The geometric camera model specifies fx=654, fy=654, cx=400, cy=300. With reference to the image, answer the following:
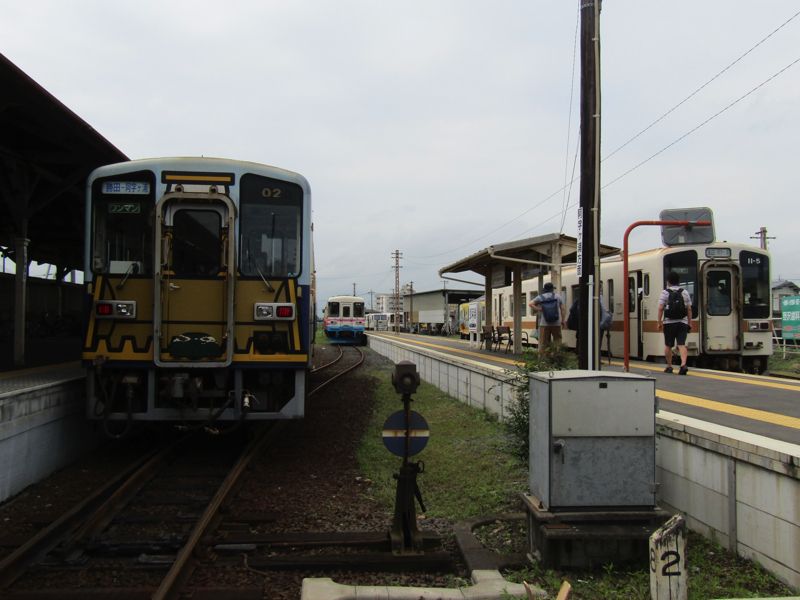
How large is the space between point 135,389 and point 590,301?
4969 millimetres

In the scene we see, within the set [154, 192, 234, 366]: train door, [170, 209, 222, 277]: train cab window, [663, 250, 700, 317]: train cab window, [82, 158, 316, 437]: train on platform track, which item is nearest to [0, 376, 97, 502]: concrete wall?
[82, 158, 316, 437]: train on platform track

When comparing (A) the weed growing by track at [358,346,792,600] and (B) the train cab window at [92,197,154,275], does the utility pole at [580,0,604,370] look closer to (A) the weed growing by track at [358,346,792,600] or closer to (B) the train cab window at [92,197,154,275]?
(A) the weed growing by track at [358,346,792,600]

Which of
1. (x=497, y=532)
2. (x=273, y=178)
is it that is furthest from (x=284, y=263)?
(x=497, y=532)

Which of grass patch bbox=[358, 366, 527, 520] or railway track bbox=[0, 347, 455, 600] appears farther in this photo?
grass patch bbox=[358, 366, 527, 520]

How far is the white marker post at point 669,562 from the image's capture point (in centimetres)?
338

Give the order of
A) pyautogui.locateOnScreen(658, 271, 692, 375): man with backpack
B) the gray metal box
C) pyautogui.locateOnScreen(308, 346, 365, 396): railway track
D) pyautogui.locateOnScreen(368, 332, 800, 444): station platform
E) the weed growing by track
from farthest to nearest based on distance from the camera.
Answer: pyautogui.locateOnScreen(308, 346, 365, 396): railway track, pyautogui.locateOnScreen(658, 271, 692, 375): man with backpack, pyautogui.locateOnScreen(368, 332, 800, 444): station platform, the gray metal box, the weed growing by track

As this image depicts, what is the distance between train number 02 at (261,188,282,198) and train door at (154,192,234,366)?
42 cm

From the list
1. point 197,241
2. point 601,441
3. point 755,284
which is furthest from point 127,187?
point 755,284

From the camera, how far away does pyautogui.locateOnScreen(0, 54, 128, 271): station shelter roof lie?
830 cm

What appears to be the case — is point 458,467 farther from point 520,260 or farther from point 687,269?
point 687,269

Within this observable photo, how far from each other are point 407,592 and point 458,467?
3330 millimetres

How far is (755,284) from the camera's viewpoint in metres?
13.1

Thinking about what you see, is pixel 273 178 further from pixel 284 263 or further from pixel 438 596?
pixel 438 596

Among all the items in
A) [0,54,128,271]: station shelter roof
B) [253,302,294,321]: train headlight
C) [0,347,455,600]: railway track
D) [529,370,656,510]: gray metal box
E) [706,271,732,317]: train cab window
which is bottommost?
[0,347,455,600]: railway track
